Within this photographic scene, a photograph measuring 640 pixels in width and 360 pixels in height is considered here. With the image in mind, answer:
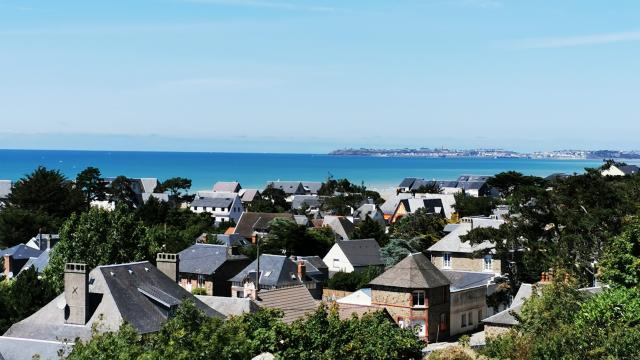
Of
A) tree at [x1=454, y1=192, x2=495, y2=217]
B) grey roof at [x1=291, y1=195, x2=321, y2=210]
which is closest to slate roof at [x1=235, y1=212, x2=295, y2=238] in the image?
tree at [x1=454, y1=192, x2=495, y2=217]

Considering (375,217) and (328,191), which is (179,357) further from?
(328,191)

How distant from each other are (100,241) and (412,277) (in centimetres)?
1820

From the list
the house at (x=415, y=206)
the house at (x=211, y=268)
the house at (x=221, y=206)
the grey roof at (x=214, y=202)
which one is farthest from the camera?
the grey roof at (x=214, y=202)

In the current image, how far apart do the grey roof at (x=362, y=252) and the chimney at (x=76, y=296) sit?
38342 mm

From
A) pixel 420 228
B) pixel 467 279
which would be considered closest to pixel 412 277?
pixel 467 279

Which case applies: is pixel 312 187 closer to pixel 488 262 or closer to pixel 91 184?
pixel 91 184

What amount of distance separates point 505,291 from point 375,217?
194 ft

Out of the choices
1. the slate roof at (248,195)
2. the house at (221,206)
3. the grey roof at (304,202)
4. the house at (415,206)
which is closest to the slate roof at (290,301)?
the house at (415,206)

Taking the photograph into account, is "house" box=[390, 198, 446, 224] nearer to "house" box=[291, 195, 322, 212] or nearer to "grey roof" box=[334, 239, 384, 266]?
"house" box=[291, 195, 322, 212]

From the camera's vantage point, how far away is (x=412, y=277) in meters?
46.8

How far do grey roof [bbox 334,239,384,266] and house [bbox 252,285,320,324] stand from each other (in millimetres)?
26578

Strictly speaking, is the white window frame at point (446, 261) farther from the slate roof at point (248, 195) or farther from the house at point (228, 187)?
the house at point (228, 187)

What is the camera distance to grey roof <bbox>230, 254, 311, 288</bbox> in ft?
A: 187

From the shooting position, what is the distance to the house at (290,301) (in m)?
41.7
